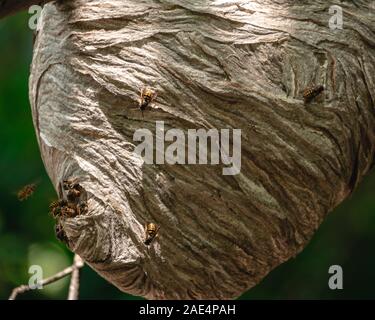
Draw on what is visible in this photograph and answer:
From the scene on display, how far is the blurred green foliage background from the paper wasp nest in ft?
7.39

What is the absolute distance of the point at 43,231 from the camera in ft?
23.7

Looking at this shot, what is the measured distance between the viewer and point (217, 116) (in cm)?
443

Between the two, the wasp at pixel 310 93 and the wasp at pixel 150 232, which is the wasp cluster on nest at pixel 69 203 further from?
the wasp at pixel 310 93

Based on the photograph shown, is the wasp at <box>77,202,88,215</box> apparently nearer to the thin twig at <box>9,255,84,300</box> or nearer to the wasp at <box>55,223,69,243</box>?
the wasp at <box>55,223,69,243</box>

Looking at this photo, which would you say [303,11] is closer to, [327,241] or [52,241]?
[52,241]

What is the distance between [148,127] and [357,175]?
97cm

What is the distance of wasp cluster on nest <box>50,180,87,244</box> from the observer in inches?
176

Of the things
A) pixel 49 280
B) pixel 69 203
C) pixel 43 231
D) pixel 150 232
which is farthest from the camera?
pixel 43 231

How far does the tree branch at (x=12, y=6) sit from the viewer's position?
4.07m

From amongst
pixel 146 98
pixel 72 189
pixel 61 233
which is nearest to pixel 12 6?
pixel 146 98

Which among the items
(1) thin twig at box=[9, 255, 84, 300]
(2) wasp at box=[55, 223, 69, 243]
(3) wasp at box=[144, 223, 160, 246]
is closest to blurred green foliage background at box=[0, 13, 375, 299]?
(1) thin twig at box=[9, 255, 84, 300]

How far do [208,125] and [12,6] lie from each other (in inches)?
37.5

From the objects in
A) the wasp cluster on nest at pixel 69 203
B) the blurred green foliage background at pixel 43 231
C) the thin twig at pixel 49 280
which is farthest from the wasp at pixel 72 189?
the blurred green foliage background at pixel 43 231

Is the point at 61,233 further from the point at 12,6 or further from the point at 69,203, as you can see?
the point at 12,6
